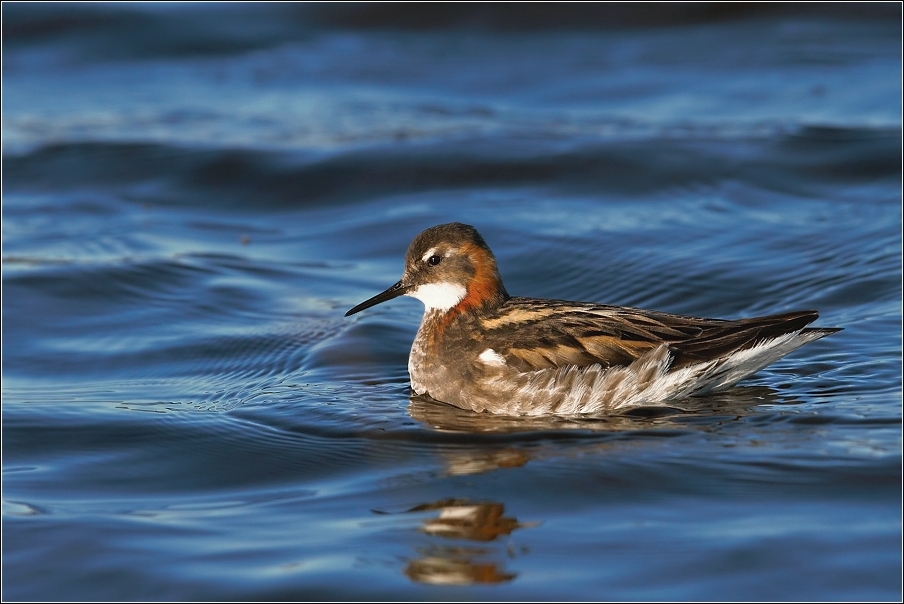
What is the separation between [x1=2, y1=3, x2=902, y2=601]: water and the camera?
610 cm

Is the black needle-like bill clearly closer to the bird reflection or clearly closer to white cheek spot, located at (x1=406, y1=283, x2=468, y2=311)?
white cheek spot, located at (x1=406, y1=283, x2=468, y2=311)

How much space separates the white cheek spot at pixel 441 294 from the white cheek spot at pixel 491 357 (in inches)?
23.0

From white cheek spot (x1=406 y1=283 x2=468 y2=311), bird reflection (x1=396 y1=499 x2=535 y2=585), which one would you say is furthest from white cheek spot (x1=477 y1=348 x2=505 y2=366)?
bird reflection (x1=396 y1=499 x2=535 y2=585)

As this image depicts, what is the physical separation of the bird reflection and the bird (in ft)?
5.21

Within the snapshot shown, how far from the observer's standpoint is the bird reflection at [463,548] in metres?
5.74

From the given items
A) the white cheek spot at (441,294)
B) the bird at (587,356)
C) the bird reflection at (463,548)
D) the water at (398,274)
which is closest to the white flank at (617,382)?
the bird at (587,356)

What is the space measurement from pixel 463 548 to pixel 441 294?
2919 millimetres

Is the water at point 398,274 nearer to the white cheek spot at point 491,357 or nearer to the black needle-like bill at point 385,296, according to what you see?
the white cheek spot at point 491,357

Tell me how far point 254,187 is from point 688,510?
8.55 m

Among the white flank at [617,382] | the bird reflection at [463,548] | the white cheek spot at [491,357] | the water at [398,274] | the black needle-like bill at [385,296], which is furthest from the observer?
the black needle-like bill at [385,296]

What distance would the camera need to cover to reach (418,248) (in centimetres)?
863

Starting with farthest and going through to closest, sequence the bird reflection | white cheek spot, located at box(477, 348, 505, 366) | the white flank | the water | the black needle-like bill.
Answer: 1. the black needle-like bill
2. white cheek spot, located at box(477, 348, 505, 366)
3. the white flank
4. the water
5. the bird reflection

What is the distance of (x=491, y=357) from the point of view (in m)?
8.12

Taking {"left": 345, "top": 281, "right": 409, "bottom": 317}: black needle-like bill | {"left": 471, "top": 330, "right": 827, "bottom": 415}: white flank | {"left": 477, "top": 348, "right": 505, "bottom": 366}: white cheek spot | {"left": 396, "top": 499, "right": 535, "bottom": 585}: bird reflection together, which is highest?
{"left": 345, "top": 281, "right": 409, "bottom": 317}: black needle-like bill
